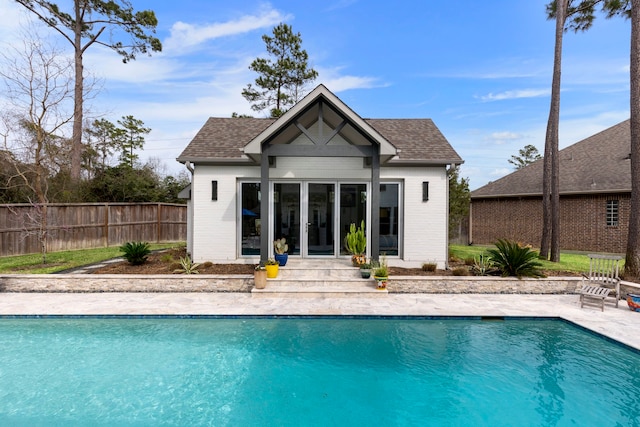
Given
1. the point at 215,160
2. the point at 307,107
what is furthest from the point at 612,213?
the point at 215,160

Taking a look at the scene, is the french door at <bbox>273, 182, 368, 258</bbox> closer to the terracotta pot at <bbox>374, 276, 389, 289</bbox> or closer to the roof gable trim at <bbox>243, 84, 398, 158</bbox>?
the roof gable trim at <bbox>243, 84, 398, 158</bbox>

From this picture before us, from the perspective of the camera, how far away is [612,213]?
658 inches

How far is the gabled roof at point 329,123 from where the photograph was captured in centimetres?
884

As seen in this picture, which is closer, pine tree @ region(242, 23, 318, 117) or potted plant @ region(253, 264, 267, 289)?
potted plant @ region(253, 264, 267, 289)

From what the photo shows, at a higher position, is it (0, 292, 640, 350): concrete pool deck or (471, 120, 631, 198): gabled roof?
(471, 120, 631, 198): gabled roof

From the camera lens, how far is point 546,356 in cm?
514

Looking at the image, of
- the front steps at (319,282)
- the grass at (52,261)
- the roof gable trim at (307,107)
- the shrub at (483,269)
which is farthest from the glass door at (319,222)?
the grass at (52,261)

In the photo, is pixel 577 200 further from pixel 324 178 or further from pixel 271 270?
pixel 271 270

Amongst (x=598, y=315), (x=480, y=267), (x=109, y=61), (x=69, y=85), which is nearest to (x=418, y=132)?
(x=480, y=267)

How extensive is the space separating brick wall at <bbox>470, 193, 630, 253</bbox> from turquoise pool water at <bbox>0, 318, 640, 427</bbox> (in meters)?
14.2

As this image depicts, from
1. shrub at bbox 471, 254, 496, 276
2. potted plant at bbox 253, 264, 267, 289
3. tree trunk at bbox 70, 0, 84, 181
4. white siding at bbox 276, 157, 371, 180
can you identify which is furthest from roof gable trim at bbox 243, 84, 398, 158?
tree trunk at bbox 70, 0, 84, 181

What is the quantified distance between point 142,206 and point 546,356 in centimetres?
1756

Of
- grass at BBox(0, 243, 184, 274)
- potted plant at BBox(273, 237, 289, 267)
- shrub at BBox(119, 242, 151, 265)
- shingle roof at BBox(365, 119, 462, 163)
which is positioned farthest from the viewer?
shingle roof at BBox(365, 119, 462, 163)

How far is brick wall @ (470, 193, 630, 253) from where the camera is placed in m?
16.6
